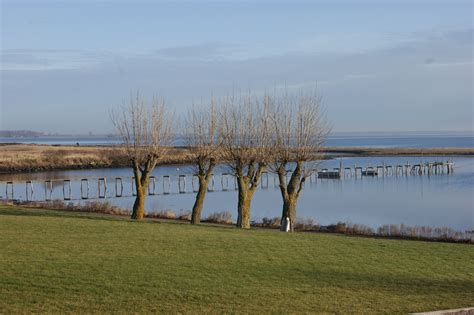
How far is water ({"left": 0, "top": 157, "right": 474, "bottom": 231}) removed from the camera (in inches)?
1563

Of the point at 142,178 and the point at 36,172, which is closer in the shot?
the point at 142,178

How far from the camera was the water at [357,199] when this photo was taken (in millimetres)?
39688

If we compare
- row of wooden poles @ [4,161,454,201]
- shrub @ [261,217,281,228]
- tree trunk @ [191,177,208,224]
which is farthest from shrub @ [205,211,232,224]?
row of wooden poles @ [4,161,454,201]

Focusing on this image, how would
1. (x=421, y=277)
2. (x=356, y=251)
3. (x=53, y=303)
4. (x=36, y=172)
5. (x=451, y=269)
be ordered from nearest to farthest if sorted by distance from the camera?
1. (x=53, y=303)
2. (x=421, y=277)
3. (x=451, y=269)
4. (x=356, y=251)
5. (x=36, y=172)

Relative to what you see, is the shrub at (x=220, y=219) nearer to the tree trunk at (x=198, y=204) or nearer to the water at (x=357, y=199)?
the water at (x=357, y=199)

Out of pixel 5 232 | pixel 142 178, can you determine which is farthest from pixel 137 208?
pixel 5 232

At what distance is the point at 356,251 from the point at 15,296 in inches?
397

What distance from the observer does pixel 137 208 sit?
2847 centimetres

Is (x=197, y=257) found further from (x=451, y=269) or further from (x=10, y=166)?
(x=10, y=166)

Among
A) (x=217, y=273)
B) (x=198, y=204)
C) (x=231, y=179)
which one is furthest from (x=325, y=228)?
(x=231, y=179)

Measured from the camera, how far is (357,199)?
5147 cm

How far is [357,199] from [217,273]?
38.8 meters

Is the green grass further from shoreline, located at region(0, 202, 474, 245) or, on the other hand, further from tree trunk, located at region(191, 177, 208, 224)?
tree trunk, located at region(191, 177, 208, 224)

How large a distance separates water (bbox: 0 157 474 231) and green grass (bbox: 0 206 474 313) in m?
18.0
